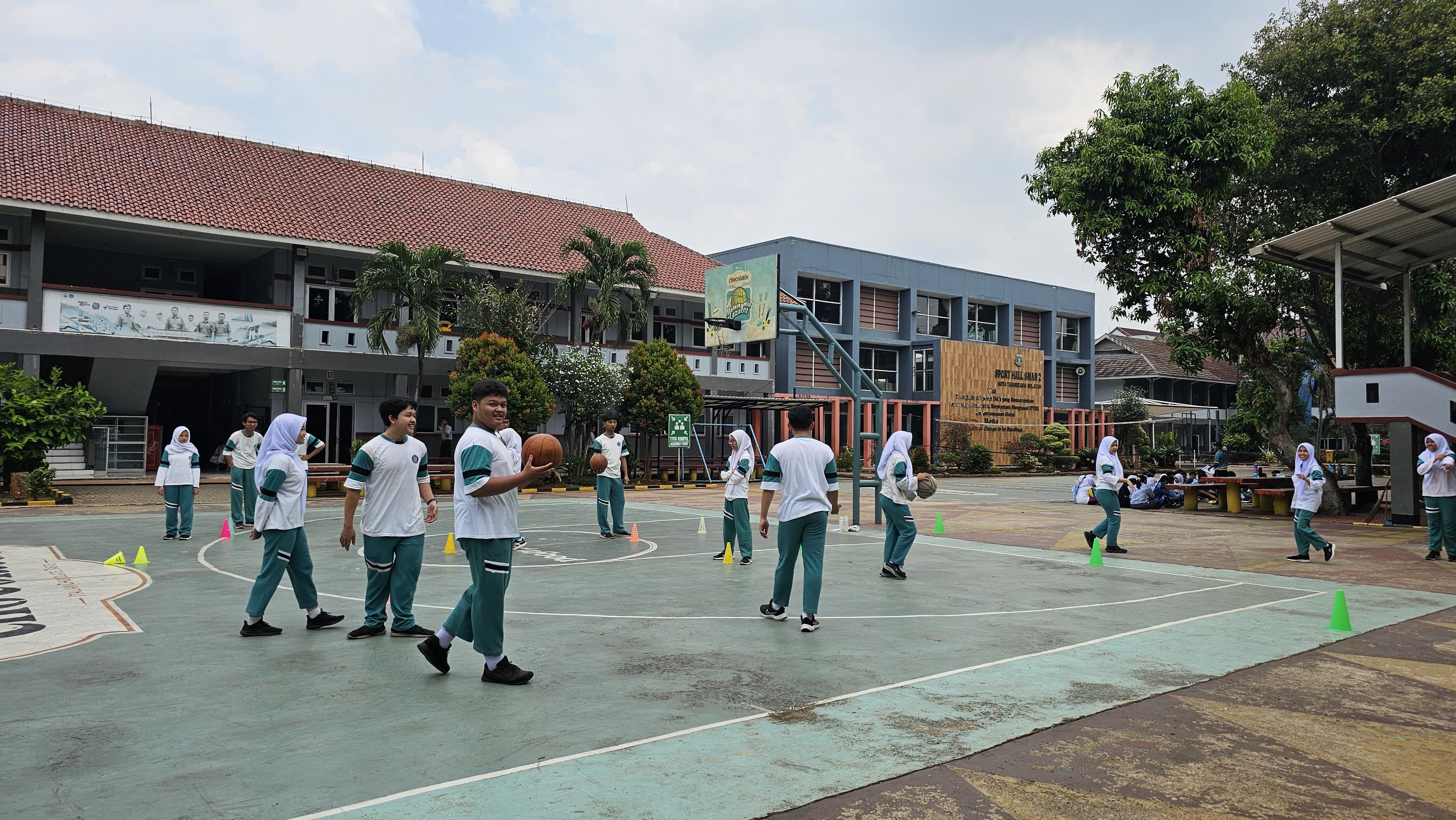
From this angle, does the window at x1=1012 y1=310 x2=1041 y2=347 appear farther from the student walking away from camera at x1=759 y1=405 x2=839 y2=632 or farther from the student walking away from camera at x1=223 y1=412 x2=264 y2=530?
the student walking away from camera at x1=759 y1=405 x2=839 y2=632

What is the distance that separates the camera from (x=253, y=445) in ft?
50.7

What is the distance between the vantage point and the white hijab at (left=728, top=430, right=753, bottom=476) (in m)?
12.5

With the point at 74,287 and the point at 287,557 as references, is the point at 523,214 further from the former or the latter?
the point at 287,557

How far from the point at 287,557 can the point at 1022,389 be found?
139 ft

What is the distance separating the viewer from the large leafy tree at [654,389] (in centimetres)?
2972

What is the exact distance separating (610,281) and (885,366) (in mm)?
19075

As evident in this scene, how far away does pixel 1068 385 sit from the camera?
51781 mm

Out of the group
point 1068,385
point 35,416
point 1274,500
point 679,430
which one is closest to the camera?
point 35,416

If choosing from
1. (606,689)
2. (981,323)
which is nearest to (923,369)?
(981,323)

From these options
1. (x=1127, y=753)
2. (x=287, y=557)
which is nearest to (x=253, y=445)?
(x=287, y=557)

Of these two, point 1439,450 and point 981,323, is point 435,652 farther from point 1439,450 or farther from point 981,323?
point 981,323

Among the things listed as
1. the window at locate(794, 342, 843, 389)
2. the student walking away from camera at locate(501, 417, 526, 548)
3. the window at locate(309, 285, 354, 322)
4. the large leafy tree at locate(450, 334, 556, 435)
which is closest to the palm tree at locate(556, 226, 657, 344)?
the large leafy tree at locate(450, 334, 556, 435)

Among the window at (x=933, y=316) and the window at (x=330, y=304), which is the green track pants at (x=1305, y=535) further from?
the window at (x=933, y=316)

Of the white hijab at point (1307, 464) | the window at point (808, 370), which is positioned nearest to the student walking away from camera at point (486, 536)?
the white hijab at point (1307, 464)
